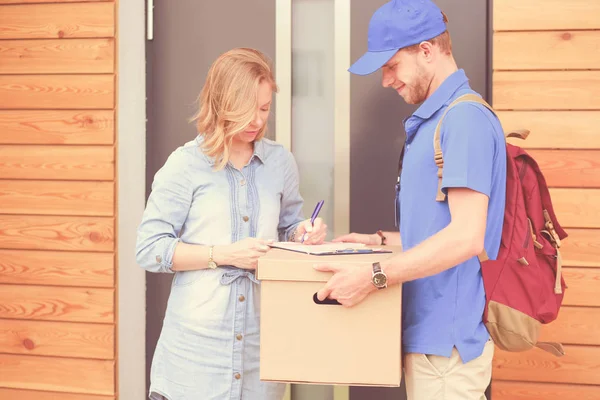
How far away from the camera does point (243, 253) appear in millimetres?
1767

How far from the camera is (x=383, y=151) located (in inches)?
98.3

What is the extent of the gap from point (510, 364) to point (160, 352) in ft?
3.91

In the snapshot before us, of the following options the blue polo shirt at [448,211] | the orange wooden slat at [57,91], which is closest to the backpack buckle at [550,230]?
the blue polo shirt at [448,211]

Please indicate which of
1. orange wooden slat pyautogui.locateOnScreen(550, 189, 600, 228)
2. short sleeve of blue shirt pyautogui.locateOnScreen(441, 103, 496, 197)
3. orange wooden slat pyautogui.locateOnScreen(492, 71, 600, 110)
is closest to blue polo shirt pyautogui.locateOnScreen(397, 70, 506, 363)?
short sleeve of blue shirt pyautogui.locateOnScreen(441, 103, 496, 197)

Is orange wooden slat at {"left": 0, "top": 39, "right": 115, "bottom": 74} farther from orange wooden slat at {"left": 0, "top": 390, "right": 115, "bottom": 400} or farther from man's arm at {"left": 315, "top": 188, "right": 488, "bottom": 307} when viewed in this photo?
man's arm at {"left": 315, "top": 188, "right": 488, "bottom": 307}

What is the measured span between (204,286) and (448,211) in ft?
2.14

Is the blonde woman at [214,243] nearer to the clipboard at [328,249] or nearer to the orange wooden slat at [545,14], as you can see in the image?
the clipboard at [328,249]

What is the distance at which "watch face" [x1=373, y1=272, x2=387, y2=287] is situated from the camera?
153cm

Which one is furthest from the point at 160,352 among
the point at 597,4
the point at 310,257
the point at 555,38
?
the point at 597,4

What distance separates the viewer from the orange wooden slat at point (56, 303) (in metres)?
2.62

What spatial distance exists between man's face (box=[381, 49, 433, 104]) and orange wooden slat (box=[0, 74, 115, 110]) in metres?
1.24

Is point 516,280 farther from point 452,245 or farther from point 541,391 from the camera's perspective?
point 541,391

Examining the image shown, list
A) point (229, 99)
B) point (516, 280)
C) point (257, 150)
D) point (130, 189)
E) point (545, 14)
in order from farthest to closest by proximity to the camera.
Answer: point (130, 189)
point (545, 14)
point (257, 150)
point (229, 99)
point (516, 280)

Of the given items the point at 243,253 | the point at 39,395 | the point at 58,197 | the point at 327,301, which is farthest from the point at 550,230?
the point at 39,395
